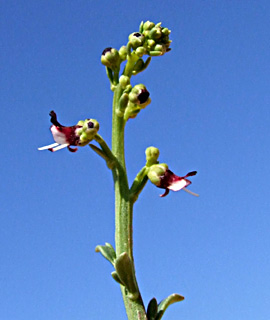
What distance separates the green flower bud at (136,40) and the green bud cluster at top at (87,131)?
34.6 inches

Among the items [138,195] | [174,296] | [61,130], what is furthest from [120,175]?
[174,296]

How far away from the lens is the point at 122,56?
5094mm

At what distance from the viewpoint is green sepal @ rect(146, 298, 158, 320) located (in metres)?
4.41

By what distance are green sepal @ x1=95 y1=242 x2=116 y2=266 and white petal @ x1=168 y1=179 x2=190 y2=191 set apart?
29.4 inches

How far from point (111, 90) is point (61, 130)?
0.70m

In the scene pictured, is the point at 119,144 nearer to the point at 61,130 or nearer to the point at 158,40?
the point at 61,130

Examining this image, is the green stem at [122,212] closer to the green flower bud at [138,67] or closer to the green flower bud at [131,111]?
the green flower bud at [131,111]

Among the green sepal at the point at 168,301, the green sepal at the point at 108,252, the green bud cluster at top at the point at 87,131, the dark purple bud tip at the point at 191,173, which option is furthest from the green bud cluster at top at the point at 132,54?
the green sepal at the point at 168,301

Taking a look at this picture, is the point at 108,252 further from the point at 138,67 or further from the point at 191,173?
the point at 138,67

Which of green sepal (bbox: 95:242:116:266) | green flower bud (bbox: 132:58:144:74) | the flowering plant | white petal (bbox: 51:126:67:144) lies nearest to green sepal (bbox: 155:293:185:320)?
the flowering plant

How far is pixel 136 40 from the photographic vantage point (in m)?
4.95

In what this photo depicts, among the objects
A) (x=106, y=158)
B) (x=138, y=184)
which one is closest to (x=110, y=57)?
(x=106, y=158)

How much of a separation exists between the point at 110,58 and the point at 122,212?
1.46 meters

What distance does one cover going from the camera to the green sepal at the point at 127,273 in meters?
4.27
